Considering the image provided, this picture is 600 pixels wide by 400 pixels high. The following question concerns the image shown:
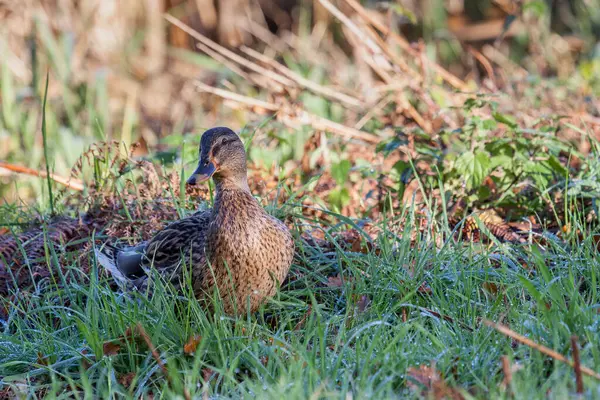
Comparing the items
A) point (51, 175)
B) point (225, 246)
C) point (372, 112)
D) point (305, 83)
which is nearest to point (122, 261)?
point (225, 246)

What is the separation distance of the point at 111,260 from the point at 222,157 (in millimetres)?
772

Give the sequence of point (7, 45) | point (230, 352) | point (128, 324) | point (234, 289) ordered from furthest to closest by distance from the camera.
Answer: point (7, 45), point (234, 289), point (128, 324), point (230, 352)

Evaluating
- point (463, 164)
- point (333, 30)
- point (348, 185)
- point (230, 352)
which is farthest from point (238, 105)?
point (333, 30)

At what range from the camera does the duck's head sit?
382cm

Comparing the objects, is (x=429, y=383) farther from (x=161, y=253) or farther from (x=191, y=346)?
(x=161, y=253)

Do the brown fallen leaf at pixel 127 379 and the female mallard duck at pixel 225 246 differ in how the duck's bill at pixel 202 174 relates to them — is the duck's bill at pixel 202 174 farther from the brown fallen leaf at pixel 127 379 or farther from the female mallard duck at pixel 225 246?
the brown fallen leaf at pixel 127 379

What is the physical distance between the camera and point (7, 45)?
27.8 ft

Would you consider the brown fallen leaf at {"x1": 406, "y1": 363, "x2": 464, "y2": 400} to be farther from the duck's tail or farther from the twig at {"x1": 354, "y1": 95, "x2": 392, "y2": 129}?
the twig at {"x1": 354, "y1": 95, "x2": 392, "y2": 129}

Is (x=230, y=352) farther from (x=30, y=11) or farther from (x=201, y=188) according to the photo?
(x=30, y=11)

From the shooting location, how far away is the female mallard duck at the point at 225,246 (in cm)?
367

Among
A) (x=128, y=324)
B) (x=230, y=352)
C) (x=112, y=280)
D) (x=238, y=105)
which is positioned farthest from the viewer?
(x=238, y=105)

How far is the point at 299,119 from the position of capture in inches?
224

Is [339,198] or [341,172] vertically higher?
[341,172]

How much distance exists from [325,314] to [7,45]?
6.00 meters
